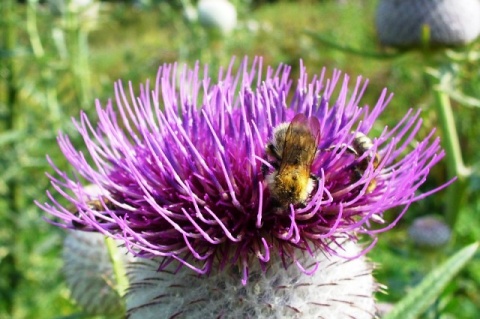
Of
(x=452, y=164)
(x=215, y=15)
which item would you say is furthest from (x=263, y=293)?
(x=215, y=15)

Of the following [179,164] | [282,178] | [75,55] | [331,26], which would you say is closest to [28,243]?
[75,55]

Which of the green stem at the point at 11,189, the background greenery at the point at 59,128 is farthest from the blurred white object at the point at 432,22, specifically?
the green stem at the point at 11,189

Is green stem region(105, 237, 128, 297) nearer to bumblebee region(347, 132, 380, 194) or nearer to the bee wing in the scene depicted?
the bee wing

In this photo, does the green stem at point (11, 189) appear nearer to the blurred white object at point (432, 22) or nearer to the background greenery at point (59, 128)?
the background greenery at point (59, 128)

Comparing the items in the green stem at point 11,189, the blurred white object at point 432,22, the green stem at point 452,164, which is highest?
the blurred white object at point 432,22

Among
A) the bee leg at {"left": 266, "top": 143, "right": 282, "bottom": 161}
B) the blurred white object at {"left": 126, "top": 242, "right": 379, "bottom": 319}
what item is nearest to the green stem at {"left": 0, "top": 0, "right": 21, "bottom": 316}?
the blurred white object at {"left": 126, "top": 242, "right": 379, "bottom": 319}

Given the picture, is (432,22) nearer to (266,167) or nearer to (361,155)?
(361,155)
